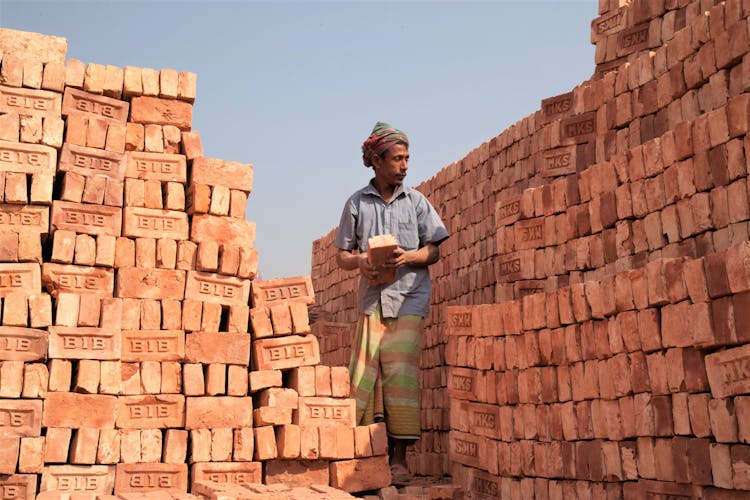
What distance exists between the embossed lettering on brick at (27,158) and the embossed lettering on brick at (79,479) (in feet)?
6.68

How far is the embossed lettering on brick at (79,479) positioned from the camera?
19.6ft

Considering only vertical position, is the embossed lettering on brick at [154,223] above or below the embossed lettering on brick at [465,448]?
above

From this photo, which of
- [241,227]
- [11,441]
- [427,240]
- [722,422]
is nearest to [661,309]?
[722,422]

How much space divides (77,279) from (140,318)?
51 cm

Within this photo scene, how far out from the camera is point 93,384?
20.4 feet

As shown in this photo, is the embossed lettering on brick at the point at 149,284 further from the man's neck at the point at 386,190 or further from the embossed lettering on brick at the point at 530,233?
the embossed lettering on brick at the point at 530,233

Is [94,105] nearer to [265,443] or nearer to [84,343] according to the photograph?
[84,343]

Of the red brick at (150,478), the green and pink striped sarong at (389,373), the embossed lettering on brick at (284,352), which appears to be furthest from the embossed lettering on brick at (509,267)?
the red brick at (150,478)

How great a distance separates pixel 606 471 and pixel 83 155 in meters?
4.17

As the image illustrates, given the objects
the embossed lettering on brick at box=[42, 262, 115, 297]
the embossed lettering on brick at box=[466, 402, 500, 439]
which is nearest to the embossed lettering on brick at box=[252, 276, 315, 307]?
the embossed lettering on brick at box=[42, 262, 115, 297]

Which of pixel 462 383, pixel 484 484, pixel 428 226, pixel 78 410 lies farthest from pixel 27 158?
pixel 484 484

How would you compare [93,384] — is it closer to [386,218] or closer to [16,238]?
[16,238]

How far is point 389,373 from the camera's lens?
7.03 metres

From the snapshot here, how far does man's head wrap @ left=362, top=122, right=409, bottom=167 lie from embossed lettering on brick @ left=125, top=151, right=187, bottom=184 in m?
1.44
